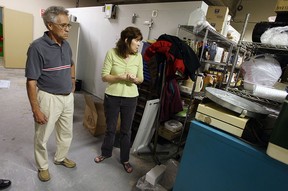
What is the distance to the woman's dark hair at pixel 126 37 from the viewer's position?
1.69 metres

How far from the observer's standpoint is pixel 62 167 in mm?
1867

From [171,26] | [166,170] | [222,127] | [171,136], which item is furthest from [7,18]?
[222,127]

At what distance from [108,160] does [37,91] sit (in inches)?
44.8

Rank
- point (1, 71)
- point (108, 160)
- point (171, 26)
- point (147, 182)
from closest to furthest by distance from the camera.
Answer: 1. point (147, 182)
2. point (108, 160)
3. point (171, 26)
4. point (1, 71)

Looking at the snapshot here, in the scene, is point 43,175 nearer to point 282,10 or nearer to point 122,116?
point 122,116

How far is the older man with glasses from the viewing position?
1.35m

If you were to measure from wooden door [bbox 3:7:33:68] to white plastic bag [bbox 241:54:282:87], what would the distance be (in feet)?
21.4

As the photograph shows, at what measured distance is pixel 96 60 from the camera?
434cm

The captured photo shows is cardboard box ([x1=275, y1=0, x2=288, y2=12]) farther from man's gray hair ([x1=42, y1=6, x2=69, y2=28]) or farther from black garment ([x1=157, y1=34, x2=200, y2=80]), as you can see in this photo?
man's gray hair ([x1=42, y1=6, x2=69, y2=28])

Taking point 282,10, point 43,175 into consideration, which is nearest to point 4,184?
point 43,175

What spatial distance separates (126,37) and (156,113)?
994 mm

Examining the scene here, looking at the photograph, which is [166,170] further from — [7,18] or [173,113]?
[7,18]

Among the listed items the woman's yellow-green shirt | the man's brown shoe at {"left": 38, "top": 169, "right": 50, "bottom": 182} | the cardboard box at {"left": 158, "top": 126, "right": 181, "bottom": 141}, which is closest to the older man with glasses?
the man's brown shoe at {"left": 38, "top": 169, "right": 50, "bottom": 182}

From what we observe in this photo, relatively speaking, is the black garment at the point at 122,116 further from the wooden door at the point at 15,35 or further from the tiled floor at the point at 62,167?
the wooden door at the point at 15,35
